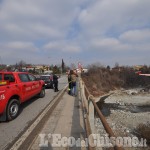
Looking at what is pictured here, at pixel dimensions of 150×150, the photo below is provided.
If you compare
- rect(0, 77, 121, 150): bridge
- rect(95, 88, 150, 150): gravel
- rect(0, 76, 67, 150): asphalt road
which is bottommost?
rect(95, 88, 150, 150): gravel

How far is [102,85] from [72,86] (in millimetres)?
41511

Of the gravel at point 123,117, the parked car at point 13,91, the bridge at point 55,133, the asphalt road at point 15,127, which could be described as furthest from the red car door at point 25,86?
the gravel at point 123,117

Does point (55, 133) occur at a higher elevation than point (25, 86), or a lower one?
lower

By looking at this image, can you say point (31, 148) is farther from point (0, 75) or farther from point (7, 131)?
point (0, 75)

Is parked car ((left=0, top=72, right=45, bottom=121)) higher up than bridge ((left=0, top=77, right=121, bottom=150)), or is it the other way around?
parked car ((left=0, top=72, right=45, bottom=121))

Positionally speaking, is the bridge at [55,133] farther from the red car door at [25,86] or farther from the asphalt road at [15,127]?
the red car door at [25,86]

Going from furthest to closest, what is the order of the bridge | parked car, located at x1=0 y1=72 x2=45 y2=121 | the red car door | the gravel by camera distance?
the gravel → the red car door → parked car, located at x1=0 y1=72 x2=45 y2=121 → the bridge

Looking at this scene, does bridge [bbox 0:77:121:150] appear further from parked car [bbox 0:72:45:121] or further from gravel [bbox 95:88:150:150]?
gravel [bbox 95:88:150:150]

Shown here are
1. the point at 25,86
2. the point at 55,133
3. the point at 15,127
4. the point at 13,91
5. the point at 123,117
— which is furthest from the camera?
the point at 123,117

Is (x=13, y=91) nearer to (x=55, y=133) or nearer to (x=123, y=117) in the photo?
(x=55, y=133)

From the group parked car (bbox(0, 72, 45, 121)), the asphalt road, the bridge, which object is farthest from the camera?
parked car (bbox(0, 72, 45, 121))

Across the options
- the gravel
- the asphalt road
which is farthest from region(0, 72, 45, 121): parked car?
the gravel

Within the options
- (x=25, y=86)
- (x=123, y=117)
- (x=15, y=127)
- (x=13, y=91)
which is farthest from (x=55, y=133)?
Answer: (x=123, y=117)

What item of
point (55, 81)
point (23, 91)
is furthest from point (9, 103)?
point (55, 81)
